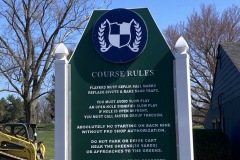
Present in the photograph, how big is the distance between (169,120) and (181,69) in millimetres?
646

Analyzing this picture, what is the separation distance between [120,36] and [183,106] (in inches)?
45.9

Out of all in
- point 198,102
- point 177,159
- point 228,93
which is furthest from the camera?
point 198,102

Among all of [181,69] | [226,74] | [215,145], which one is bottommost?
[215,145]

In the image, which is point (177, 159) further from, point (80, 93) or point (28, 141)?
point (28, 141)

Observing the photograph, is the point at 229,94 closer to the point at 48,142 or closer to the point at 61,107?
the point at 61,107

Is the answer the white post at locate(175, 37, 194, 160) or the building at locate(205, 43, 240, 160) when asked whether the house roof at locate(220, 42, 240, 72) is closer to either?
the building at locate(205, 43, 240, 160)

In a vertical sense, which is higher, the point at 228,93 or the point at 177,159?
the point at 228,93

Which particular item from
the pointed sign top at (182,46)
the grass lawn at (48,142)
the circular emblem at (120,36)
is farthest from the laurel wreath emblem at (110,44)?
the grass lawn at (48,142)

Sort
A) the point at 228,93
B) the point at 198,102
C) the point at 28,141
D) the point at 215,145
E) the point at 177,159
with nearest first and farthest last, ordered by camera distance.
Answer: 1. the point at 177,159
2. the point at 215,145
3. the point at 228,93
4. the point at 28,141
5. the point at 198,102

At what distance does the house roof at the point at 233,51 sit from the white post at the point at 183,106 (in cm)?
998

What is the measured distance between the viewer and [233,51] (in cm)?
1683

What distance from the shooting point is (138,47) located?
549 centimetres

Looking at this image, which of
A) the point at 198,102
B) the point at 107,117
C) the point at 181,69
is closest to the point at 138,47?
the point at 181,69

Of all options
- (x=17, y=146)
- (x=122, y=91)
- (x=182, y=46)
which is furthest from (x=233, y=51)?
(x=122, y=91)
